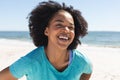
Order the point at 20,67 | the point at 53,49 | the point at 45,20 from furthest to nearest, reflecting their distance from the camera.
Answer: the point at 45,20, the point at 53,49, the point at 20,67

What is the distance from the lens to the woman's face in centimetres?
265

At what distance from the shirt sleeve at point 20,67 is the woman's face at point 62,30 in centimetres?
32

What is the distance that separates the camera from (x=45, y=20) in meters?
2.98

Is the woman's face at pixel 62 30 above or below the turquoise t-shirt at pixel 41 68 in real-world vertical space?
above

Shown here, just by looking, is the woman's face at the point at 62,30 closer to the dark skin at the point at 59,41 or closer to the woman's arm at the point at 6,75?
the dark skin at the point at 59,41

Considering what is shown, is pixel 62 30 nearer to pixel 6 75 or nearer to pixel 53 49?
pixel 53 49

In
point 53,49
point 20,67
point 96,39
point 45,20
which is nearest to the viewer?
point 20,67

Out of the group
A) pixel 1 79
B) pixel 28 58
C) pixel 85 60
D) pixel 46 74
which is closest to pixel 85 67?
pixel 85 60

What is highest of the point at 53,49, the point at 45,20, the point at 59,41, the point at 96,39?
the point at 45,20

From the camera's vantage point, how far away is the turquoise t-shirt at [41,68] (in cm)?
265

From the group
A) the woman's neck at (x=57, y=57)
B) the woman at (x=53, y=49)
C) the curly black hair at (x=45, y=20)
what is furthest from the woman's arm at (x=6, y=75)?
the curly black hair at (x=45, y=20)

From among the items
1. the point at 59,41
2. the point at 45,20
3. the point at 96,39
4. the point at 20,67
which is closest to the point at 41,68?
the point at 20,67

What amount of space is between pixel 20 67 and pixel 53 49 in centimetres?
40

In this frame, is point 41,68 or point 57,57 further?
point 57,57
